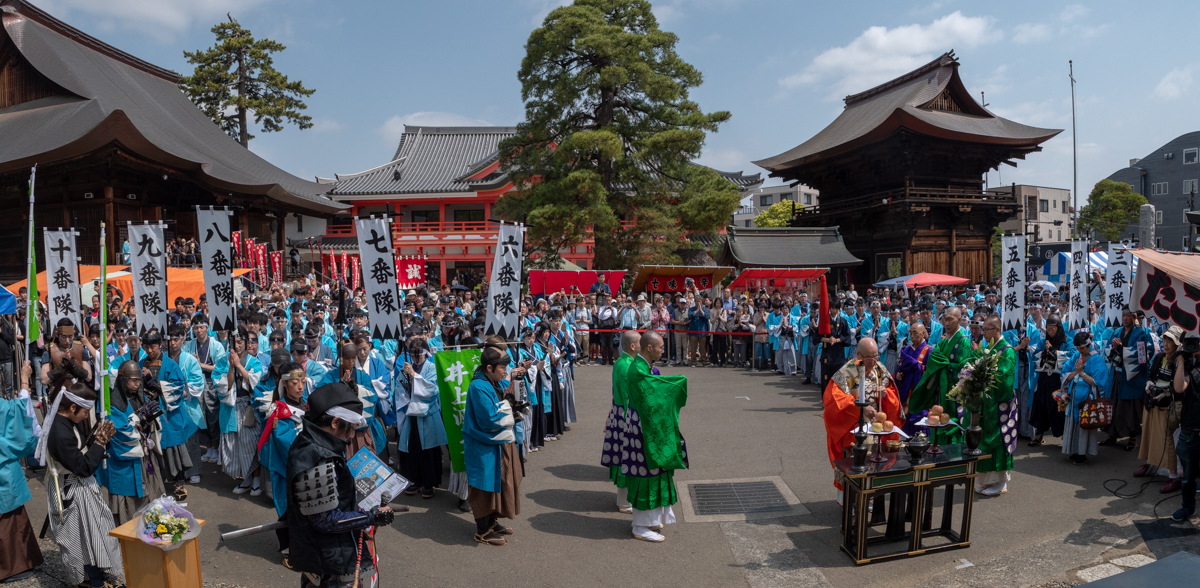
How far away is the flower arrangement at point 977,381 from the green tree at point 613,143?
52.0ft

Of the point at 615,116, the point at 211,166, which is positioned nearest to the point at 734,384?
the point at 615,116

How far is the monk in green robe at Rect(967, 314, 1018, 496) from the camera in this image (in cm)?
656

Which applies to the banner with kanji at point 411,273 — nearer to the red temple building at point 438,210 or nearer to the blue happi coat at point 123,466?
the red temple building at point 438,210

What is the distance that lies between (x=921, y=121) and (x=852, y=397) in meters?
23.4

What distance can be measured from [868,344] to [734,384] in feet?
24.6

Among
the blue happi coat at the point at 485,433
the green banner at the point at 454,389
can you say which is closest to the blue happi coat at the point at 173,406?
the green banner at the point at 454,389

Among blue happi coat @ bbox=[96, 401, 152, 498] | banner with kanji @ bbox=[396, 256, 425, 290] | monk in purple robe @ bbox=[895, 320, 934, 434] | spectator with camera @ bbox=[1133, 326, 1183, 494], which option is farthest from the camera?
banner with kanji @ bbox=[396, 256, 425, 290]

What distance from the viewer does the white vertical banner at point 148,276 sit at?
25.6 ft

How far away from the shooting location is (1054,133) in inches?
1134

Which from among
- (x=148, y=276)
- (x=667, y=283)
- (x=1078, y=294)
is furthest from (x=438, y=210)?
(x=1078, y=294)

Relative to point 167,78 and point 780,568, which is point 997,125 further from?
point 167,78

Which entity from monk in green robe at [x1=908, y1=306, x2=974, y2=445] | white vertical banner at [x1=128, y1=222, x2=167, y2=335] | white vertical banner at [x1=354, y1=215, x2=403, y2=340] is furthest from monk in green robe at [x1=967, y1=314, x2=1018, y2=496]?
white vertical banner at [x1=128, y1=222, x2=167, y2=335]

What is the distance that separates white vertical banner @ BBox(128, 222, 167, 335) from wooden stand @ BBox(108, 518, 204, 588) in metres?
4.46

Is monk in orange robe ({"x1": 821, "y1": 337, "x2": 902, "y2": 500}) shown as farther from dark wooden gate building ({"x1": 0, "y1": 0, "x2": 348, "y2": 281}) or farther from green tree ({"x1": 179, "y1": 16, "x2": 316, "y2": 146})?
green tree ({"x1": 179, "y1": 16, "x2": 316, "y2": 146})
